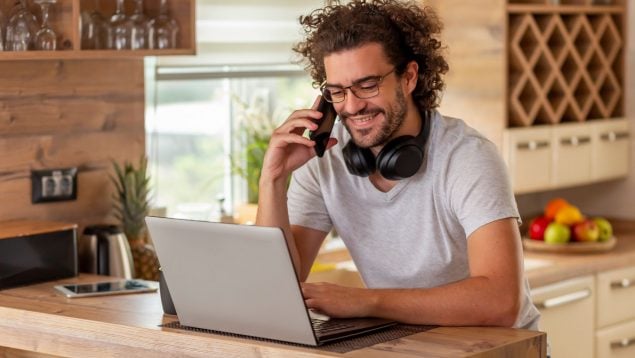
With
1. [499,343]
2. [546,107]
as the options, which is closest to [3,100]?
[499,343]

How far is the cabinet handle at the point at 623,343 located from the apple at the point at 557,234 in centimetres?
43

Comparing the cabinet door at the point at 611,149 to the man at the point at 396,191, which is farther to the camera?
the cabinet door at the point at 611,149

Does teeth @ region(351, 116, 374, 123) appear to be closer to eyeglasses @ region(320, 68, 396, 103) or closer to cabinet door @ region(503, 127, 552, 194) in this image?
eyeglasses @ region(320, 68, 396, 103)

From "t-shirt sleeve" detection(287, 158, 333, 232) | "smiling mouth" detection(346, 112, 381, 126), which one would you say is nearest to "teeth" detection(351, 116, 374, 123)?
"smiling mouth" detection(346, 112, 381, 126)

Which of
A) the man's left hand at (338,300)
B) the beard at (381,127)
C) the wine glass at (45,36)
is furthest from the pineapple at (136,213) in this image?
the man's left hand at (338,300)

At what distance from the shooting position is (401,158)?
2.63 metres

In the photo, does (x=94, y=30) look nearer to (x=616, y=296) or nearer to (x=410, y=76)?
(x=410, y=76)

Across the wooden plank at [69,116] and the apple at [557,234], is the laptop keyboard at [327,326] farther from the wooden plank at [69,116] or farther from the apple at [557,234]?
the apple at [557,234]

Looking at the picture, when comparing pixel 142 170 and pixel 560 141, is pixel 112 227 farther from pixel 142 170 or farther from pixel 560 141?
pixel 560 141

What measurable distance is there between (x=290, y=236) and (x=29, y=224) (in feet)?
2.87

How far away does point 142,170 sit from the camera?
360 cm

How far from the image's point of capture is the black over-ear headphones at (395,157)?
2.63 metres

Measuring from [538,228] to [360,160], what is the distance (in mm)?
2126

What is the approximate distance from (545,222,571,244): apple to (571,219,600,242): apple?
3 centimetres
